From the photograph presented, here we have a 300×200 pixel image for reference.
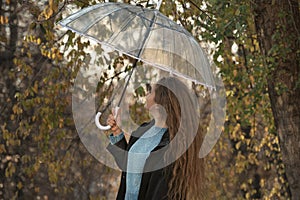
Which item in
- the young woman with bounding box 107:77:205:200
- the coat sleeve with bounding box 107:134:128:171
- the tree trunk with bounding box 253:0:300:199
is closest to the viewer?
the young woman with bounding box 107:77:205:200

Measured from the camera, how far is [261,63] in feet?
17.7

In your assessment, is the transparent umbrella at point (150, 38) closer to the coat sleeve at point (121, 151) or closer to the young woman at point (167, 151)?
the young woman at point (167, 151)

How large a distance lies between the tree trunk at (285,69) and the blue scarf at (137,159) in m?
2.00

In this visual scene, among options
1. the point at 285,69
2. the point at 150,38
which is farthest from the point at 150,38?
the point at 285,69

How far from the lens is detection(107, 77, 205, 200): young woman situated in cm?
327

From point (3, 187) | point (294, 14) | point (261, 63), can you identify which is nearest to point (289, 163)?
point (261, 63)

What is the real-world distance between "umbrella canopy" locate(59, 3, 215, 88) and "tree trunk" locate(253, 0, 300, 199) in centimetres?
177

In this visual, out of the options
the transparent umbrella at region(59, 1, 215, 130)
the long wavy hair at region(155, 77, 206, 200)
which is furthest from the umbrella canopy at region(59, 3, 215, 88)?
the long wavy hair at region(155, 77, 206, 200)

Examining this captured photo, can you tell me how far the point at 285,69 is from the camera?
5242mm

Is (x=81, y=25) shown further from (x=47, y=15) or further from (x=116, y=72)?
(x=116, y=72)

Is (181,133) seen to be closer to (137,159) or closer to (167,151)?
(167,151)

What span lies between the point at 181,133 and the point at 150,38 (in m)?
0.53

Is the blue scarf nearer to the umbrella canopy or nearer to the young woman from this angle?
the young woman

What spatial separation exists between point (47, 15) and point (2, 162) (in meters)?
5.66
